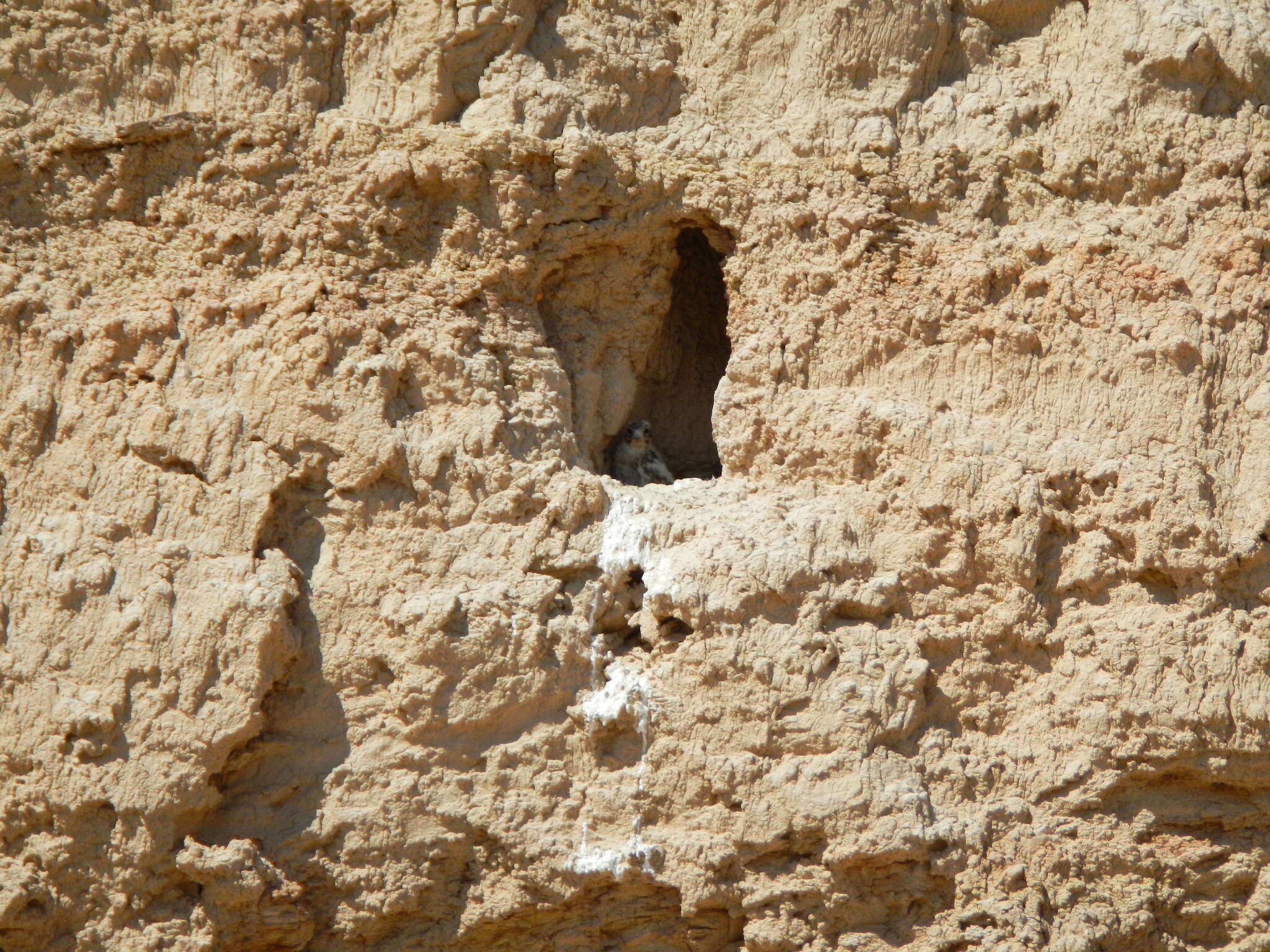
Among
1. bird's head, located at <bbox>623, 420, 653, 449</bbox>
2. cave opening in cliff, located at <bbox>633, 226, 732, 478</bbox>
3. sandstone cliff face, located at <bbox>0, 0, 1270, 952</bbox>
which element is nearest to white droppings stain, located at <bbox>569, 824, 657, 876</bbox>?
sandstone cliff face, located at <bbox>0, 0, 1270, 952</bbox>

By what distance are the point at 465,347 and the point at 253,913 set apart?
1.91 meters

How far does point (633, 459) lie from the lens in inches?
208

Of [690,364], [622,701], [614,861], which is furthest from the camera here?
[690,364]

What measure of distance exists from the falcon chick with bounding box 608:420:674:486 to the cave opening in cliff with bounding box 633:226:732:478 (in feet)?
0.56

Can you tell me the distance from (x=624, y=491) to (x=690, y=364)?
0.96 metres

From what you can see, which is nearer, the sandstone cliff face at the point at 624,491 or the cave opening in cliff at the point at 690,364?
the sandstone cliff face at the point at 624,491

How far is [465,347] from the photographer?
15.4 feet

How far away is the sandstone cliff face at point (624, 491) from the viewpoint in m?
4.30

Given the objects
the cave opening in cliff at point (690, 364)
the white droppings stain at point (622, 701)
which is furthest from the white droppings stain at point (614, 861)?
the cave opening in cliff at point (690, 364)

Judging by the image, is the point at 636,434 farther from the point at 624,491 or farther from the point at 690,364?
the point at 624,491

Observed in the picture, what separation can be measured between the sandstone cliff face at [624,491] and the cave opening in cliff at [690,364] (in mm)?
459

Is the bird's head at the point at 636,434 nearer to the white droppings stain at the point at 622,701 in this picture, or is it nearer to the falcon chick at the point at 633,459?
the falcon chick at the point at 633,459

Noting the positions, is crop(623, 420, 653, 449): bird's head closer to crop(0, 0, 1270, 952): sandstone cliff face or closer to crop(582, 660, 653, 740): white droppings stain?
crop(0, 0, 1270, 952): sandstone cliff face

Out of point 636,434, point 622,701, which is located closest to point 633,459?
point 636,434
